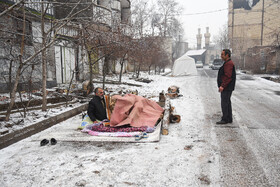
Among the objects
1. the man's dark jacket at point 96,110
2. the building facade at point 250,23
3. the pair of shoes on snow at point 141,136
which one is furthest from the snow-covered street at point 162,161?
the building facade at point 250,23

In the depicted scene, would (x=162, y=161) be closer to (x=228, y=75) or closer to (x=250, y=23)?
(x=228, y=75)

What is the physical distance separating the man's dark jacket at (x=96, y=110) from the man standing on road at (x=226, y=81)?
285cm

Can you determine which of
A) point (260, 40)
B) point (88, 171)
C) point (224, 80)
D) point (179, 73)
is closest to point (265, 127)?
point (224, 80)

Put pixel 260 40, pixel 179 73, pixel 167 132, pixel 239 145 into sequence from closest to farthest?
1. pixel 239 145
2. pixel 167 132
3. pixel 179 73
4. pixel 260 40

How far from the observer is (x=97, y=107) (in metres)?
5.48

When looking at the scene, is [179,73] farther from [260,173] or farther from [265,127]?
[260,173]

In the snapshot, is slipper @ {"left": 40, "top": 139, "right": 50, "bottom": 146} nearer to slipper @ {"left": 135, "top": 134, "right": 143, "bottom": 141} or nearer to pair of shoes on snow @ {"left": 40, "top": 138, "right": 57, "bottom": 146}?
pair of shoes on snow @ {"left": 40, "top": 138, "right": 57, "bottom": 146}

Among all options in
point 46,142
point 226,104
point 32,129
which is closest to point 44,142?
point 46,142

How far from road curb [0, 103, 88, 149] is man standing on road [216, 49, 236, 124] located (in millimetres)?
4299

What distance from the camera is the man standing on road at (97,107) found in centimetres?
547

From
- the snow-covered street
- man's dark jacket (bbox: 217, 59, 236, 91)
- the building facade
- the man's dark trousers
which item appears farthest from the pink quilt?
the building facade

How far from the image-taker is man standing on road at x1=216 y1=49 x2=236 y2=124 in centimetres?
525

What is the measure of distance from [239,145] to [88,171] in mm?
2686

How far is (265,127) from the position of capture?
5.18 meters
